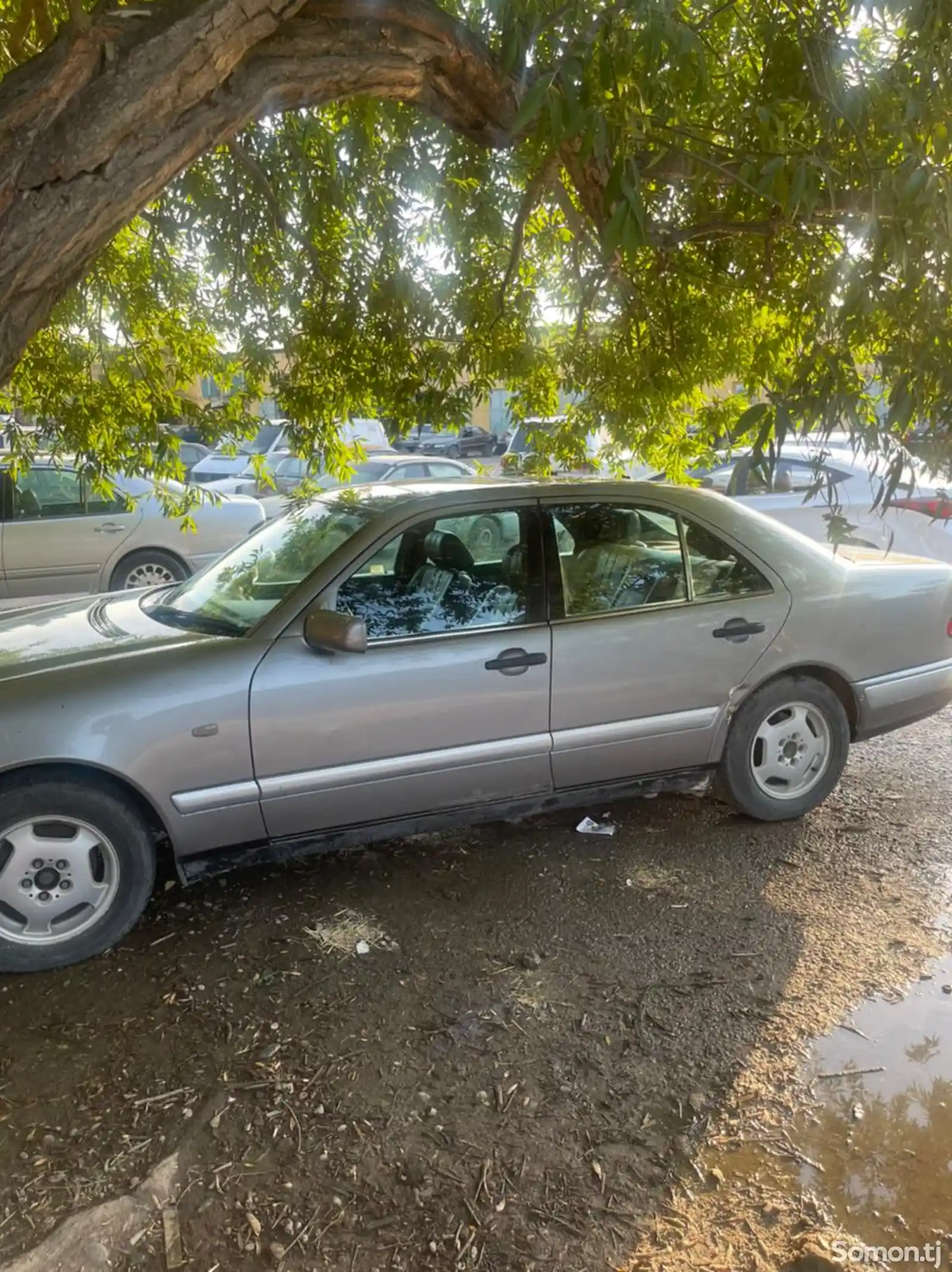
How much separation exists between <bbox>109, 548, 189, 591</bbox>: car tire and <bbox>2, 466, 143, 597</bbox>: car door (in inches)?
6.6

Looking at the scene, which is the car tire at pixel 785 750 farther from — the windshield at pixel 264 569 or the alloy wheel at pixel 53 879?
the alloy wheel at pixel 53 879

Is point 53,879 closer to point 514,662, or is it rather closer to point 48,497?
point 514,662

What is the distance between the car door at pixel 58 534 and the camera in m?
8.97

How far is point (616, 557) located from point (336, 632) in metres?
1.36

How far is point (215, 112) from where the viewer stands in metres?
2.90

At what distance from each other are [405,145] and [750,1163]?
5.10 meters

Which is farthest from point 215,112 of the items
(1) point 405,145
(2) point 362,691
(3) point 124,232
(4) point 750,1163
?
(4) point 750,1163

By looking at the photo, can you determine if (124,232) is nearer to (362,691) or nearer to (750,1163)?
(362,691)

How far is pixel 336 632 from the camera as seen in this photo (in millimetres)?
3361

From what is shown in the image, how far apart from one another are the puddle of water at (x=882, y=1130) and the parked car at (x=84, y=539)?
7.07 m

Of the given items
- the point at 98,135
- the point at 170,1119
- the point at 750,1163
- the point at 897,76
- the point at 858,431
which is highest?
the point at 897,76

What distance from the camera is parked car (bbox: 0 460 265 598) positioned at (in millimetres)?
8984

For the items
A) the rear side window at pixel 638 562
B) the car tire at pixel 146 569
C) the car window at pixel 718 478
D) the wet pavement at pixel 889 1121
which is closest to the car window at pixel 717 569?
the rear side window at pixel 638 562

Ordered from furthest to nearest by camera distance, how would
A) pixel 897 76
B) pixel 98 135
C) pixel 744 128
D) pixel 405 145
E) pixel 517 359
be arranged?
pixel 517 359 < pixel 405 145 < pixel 744 128 < pixel 897 76 < pixel 98 135
